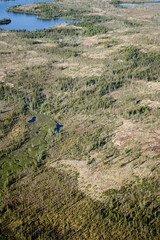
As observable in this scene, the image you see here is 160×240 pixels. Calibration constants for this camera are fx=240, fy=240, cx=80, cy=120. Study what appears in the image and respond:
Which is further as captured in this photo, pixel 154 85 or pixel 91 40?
pixel 91 40

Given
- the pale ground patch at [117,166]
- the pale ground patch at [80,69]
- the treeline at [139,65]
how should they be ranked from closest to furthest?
the pale ground patch at [117,166] < the treeline at [139,65] < the pale ground patch at [80,69]

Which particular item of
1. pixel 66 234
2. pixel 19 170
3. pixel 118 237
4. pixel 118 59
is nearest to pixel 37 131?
pixel 19 170

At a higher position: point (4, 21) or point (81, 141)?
point (4, 21)

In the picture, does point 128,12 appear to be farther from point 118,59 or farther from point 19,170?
point 19,170

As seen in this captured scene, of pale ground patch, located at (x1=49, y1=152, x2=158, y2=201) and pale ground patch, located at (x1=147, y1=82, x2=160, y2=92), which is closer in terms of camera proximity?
pale ground patch, located at (x1=49, y1=152, x2=158, y2=201)

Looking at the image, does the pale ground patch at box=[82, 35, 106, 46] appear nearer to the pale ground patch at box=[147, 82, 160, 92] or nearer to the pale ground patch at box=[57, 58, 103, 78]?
the pale ground patch at box=[57, 58, 103, 78]

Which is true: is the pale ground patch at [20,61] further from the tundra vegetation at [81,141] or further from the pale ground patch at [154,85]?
the pale ground patch at [154,85]

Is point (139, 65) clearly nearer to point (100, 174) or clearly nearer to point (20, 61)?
point (20, 61)

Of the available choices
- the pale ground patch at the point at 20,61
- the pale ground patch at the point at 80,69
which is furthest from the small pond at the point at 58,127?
the pale ground patch at the point at 20,61

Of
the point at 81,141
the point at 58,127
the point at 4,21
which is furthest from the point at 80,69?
the point at 4,21

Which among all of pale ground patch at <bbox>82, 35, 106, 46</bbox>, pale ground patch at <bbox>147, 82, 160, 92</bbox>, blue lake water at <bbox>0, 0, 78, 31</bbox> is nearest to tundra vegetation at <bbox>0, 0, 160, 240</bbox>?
pale ground patch at <bbox>147, 82, 160, 92</bbox>
